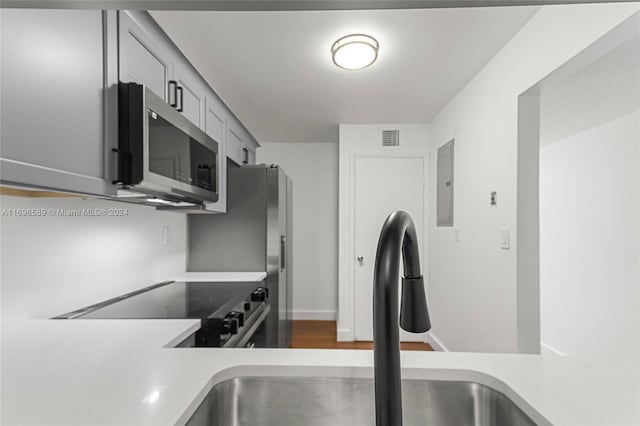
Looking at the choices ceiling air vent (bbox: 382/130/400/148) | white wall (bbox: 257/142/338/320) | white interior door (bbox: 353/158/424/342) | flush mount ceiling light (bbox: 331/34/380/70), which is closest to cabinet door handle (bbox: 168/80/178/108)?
flush mount ceiling light (bbox: 331/34/380/70)

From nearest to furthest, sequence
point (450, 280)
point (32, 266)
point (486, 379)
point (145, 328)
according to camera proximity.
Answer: point (486, 379)
point (145, 328)
point (32, 266)
point (450, 280)

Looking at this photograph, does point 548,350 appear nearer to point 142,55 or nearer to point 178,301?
point 178,301

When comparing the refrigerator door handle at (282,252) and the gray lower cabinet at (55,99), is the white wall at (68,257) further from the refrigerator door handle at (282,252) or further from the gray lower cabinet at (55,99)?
the refrigerator door handle at (282,252)

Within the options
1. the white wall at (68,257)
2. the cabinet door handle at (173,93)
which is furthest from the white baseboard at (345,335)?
the cabinet door handle at (173,93)

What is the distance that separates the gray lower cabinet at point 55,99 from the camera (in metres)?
0.93

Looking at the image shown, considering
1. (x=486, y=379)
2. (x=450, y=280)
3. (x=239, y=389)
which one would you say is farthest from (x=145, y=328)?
(x=450, y=280)

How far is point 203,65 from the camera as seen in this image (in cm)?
238

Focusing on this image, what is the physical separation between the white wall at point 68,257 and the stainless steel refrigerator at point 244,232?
640 millimetres

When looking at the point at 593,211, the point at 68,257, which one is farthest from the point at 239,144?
the point at 593,211

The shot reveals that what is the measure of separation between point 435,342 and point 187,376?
3.24 metres

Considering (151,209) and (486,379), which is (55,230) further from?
(486,379)

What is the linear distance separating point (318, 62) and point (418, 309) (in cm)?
212

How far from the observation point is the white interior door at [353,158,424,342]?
3.88 metres

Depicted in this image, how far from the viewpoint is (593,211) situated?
10.6 ft
